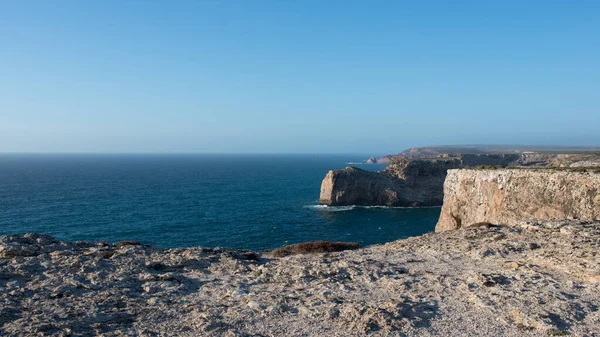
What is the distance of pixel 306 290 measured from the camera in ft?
45.2

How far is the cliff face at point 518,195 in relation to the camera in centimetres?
2684

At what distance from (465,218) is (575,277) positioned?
84.2 feet

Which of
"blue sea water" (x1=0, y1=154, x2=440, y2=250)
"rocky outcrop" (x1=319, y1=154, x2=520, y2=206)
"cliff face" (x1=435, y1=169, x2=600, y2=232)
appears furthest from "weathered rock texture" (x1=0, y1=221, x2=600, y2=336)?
"rocky outcrop" (x1=319, y1=154, x2=520, y2=206)

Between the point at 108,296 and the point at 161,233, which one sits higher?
A: the point at 108,296

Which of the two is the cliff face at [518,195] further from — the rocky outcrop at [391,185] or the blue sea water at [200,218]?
the rocky outcrop at [391,185]

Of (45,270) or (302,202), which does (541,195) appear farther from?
(302,202)

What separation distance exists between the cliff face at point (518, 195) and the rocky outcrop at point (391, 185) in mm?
35370

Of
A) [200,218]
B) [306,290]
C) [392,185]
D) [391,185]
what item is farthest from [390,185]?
[306,290]

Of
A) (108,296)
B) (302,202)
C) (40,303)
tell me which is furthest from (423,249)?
(302,202)

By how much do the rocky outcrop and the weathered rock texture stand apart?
5759 cm

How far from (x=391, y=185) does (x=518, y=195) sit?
49.6 meters

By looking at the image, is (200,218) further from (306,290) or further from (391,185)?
(306,290)

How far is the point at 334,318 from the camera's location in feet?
37.2

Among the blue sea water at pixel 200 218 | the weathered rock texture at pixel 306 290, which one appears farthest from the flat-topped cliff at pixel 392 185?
the weathered rock texture at pixel 306 290
